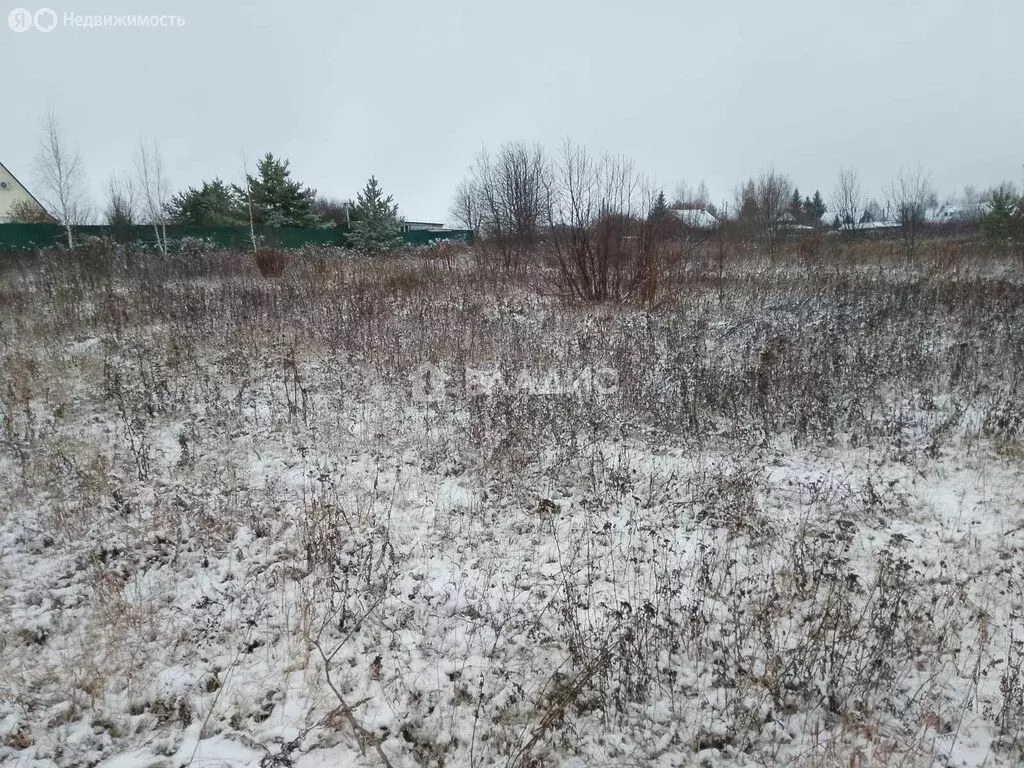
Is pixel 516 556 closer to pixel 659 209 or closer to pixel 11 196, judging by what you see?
pixel 659 209

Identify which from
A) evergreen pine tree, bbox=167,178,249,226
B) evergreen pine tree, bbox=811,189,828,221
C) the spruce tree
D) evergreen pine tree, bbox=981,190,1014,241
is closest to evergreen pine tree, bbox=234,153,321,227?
evergreen pine tree, bbox=167,178,249,226

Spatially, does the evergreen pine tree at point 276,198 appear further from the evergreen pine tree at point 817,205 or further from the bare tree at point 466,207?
the evergreen pine tree at point 817,205

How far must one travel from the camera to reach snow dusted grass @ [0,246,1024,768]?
233 cm

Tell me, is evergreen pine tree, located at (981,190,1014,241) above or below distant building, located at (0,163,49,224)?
below

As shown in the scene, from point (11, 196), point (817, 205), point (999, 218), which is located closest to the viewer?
point (999, 218)

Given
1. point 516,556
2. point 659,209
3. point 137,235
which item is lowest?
point 516,556

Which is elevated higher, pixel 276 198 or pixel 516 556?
pixel 276 198

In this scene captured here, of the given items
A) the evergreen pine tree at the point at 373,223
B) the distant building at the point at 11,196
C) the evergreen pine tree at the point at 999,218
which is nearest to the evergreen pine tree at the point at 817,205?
the evergreen pine tree at the point at 999,218

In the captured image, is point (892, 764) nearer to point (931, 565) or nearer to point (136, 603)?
point (931, 565)

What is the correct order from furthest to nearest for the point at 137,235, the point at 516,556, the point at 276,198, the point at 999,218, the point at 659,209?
the point at 276,198, the point at 137,235, the point at 999,218, the point at 659,209, the point at 516,556

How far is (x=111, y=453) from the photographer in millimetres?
4598

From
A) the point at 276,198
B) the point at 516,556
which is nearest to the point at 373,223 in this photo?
the point at 276,198

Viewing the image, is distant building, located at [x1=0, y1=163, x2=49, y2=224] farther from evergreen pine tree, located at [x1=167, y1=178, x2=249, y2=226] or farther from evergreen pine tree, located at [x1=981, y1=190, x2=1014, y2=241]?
evergreen pine tree, located at [x1=981, y1=190, x2=1014, y2=241]

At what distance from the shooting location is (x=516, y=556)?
347cm
